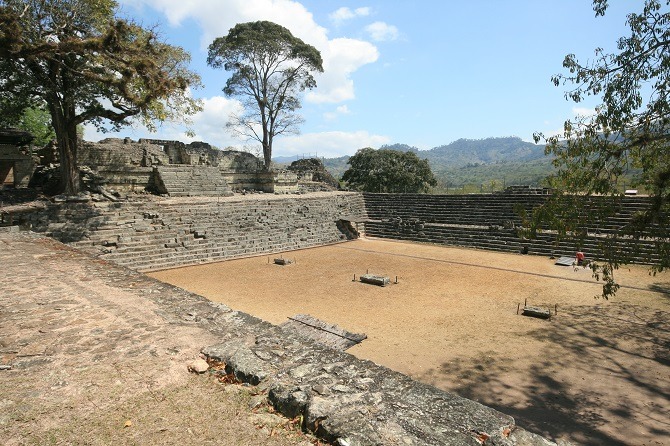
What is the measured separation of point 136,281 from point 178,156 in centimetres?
1875

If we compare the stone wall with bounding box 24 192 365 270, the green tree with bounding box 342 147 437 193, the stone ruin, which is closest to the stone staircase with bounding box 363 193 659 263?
the stone wall with bounding box 24 192 365 270

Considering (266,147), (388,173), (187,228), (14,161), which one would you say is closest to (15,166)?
(14,161)

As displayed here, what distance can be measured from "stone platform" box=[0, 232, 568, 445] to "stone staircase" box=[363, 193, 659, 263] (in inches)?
616

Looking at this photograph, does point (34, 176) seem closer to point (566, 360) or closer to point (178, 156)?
point (178, 156)

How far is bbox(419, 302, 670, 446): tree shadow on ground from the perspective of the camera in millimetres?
5215

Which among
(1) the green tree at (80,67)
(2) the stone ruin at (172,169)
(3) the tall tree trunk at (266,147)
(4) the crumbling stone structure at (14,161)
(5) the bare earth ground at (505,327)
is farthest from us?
(3) the tall tree trunk at (266,147)

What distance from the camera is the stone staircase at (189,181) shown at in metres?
20.2

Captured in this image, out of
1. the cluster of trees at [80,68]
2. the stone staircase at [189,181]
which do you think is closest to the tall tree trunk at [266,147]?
the stone staircase at [189,181]

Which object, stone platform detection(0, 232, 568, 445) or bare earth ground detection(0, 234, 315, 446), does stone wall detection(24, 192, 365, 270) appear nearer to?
bare earth ground detection(0, 234, 315, 446)

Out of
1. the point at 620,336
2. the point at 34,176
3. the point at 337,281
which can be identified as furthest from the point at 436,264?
the point at 34,176

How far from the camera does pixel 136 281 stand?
6.32 m

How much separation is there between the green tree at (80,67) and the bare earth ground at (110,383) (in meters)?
9.62

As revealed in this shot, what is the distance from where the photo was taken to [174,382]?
3.41m

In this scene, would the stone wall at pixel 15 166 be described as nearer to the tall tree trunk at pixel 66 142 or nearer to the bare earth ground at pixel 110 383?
the tall tree trunk at pixel 66 142
